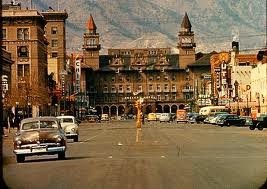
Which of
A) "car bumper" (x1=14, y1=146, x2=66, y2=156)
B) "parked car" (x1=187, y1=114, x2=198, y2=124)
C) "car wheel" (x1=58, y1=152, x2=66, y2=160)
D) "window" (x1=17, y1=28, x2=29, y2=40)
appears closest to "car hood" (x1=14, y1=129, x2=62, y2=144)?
"car bumper" (x1=14, y1=146, x2=66, y2=156)

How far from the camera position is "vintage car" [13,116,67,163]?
29.9 m

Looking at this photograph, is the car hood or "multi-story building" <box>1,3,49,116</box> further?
"multi-story building" <box>1,3,49,116</box>

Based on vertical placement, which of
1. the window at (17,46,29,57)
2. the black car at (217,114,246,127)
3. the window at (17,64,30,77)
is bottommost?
the black car at (217,114,246,127)

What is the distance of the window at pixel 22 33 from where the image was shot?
13750 cm

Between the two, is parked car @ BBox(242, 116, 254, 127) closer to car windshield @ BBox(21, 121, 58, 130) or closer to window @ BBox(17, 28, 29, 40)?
car windshield @ BBox(21, 121, 58, 130)

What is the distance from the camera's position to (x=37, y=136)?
29984mm

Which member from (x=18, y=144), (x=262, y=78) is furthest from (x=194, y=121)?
(x=18, y=144)

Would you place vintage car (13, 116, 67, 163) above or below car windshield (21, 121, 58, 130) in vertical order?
below

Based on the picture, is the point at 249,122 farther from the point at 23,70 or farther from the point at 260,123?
the point at 23,70

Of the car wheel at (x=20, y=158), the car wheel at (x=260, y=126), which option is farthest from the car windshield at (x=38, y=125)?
the car wheel at (x=260, y=126)

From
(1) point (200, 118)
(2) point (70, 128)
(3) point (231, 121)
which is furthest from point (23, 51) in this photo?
(2) point (70, 128)

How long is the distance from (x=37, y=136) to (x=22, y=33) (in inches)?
4323

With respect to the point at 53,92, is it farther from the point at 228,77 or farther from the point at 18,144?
the point at 18,144

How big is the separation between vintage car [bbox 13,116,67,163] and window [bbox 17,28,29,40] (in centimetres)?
10826
